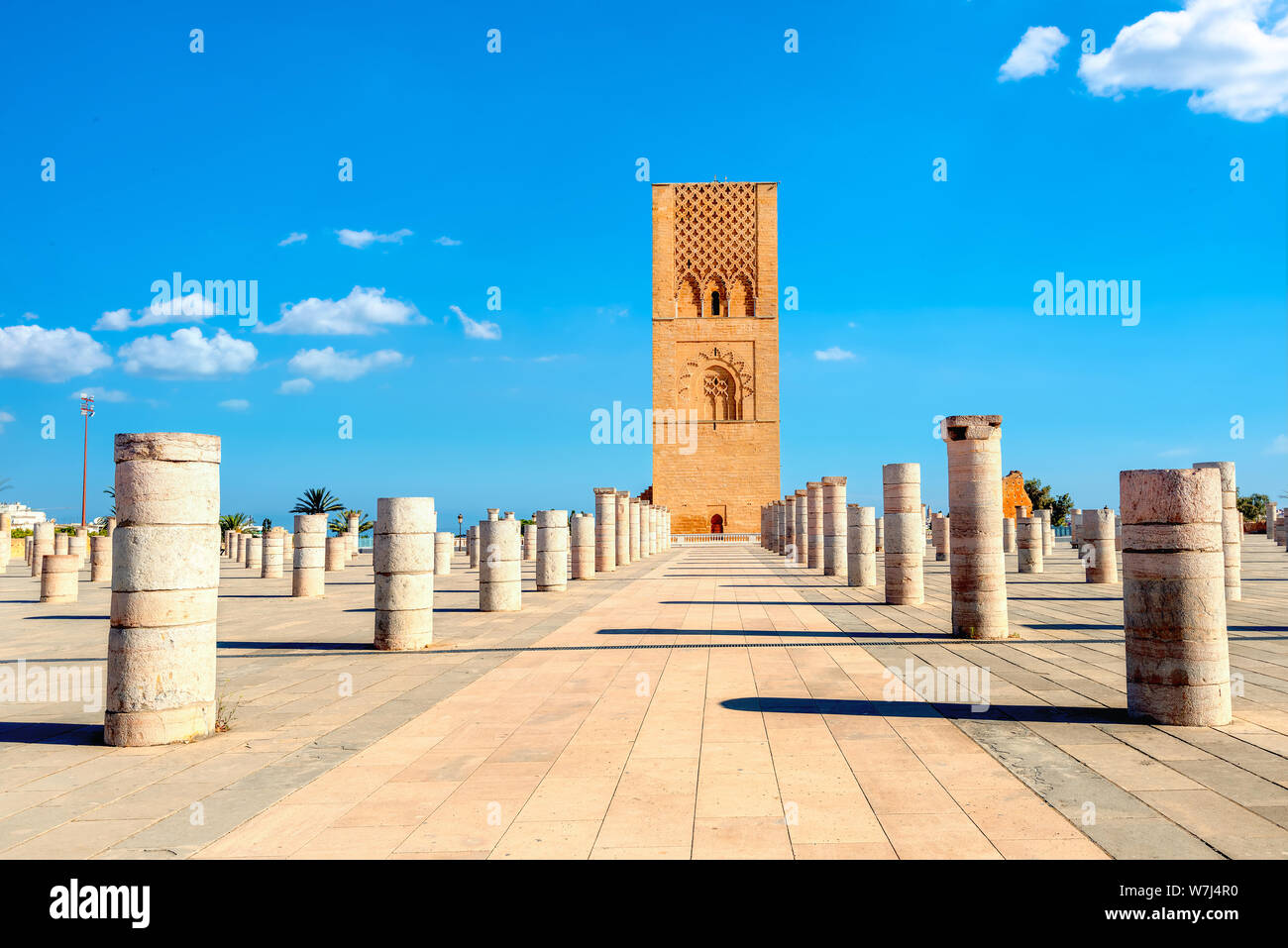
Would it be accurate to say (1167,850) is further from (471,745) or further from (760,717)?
(471,745)

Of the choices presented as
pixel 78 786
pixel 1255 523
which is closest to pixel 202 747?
pixel 78 786

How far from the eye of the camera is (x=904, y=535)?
1317 centimetres

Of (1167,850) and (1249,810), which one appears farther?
(1249,810)

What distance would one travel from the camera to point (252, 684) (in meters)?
7.52

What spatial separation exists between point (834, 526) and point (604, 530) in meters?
6.13

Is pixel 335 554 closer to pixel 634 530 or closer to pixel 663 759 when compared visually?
pixel 634 530

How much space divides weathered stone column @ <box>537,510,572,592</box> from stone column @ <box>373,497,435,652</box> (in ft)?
22.0

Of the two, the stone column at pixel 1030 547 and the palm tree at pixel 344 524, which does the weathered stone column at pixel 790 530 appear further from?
the palm tree at pixel 344 524

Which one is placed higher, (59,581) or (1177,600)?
(1177,600)

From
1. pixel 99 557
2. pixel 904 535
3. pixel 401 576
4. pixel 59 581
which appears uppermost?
pixel 904 535

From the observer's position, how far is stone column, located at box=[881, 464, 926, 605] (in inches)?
519

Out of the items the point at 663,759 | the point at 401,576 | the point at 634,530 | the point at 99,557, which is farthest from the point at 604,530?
the point at 663,759
